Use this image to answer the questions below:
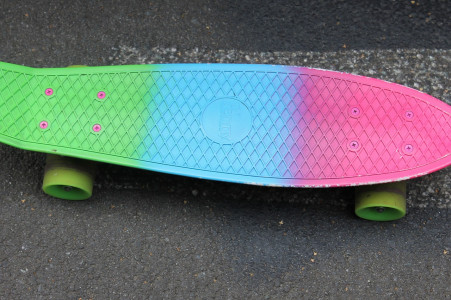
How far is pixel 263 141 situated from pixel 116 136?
61 cm

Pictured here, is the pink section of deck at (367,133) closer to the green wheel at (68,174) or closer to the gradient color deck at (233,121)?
the gradient color deck at (233,121)

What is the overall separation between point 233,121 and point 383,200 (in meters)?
0.70

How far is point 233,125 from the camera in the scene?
Result: 239cm

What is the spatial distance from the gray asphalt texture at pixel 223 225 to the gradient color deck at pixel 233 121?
0.30 m

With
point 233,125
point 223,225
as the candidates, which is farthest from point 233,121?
point 223,225

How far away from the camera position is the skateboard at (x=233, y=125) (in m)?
2.34

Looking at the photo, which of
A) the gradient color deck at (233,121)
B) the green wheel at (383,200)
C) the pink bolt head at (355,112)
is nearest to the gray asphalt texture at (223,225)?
the green wheel at (383,200)

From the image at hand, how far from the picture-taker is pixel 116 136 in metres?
2.38

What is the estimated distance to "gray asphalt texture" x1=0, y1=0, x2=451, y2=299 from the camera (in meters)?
2.50

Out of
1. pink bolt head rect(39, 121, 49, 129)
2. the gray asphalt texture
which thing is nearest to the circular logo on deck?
the gray asphalt texture

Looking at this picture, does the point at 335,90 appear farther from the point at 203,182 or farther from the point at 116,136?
the point at 116,136

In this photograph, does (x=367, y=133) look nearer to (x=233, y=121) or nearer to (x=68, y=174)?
(x=233, y=121)

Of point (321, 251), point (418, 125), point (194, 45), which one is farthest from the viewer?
point (194, 45)

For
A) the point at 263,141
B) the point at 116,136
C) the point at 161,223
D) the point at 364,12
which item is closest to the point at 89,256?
the point at 161,223
